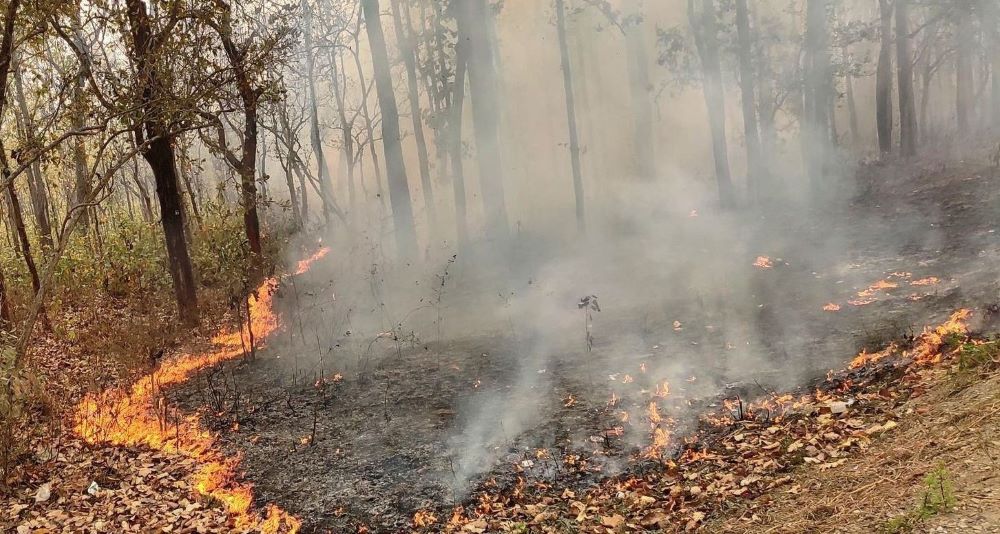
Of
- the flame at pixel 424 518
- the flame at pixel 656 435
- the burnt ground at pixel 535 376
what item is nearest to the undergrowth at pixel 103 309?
the burnt ground at pixel 535 376

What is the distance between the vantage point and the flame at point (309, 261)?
19208mm

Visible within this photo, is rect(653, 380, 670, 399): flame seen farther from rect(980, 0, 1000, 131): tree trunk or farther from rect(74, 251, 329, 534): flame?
rect(980, 0, 1000, 131): tree trunk

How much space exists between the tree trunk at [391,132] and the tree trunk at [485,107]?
135 inches

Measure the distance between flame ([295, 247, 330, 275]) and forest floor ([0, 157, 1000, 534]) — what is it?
24.3 ft

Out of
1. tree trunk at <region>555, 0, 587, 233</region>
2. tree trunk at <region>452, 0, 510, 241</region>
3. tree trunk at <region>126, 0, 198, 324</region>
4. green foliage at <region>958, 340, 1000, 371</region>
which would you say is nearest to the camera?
green foliage at <region>958, 340, 1000, 371</region>

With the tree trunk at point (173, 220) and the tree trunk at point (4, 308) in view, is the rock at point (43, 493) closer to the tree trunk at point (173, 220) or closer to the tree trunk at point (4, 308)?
the tree trunk at point (4, 308)

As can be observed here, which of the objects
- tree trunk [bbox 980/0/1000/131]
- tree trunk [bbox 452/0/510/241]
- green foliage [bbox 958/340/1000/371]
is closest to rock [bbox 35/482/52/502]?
green foliage [bbox 958/340/1000/371]

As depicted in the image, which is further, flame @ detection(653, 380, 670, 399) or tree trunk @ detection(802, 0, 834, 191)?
tree trunk @ detection(802, 0, 834, 191)

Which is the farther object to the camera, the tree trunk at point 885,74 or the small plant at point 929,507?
the tree trunk at point 885,74

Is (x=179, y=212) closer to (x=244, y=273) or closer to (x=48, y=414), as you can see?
(x=244, y=273)

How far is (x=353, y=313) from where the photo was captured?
1491 centimetres

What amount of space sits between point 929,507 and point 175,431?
873 centimetres

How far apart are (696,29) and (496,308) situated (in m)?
14.5

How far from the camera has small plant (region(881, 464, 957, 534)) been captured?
3619mm
